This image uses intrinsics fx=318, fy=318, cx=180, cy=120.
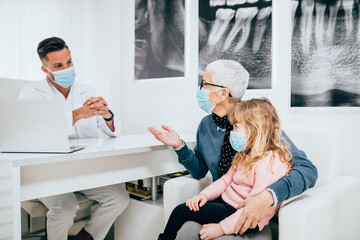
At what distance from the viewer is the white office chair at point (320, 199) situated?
39.9 inches

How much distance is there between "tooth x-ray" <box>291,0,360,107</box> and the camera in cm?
157

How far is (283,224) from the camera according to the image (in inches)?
40.2

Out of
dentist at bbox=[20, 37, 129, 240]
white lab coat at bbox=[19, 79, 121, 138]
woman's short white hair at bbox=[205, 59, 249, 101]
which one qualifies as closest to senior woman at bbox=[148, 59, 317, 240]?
woman's short white hair at bbox=[205, 59, 249, 101]

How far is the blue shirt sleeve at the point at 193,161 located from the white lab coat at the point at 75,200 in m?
0.53

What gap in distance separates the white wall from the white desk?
724 mm

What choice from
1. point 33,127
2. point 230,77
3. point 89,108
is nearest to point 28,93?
point 89,108

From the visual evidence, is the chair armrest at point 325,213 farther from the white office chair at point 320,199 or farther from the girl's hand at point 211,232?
the girl's hand at point 211,232

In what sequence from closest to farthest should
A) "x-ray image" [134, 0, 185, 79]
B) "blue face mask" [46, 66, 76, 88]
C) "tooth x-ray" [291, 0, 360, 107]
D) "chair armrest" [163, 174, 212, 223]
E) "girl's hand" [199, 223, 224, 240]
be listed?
"girl's hand" [199, 223, 224, 240] < "chair armrest" [163, 174, 212, 223] < "tooth x-ray" [291, 0, 360, 107] < "blue face mask" [46, 66, 76, 88] < "x-ray image" [134, 0, 185, 79]

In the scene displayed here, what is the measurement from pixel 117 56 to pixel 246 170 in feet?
6.08

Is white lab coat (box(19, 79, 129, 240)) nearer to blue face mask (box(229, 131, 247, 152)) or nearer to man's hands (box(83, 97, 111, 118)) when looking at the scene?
man's hands (box(83, 97, 111, 118))

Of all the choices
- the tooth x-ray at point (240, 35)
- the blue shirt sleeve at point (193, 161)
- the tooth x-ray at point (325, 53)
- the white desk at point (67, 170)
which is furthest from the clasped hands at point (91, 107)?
the tooth x-ray at point (325, 53)

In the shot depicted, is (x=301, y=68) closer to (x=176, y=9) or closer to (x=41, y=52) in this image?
(x=176, y=9)

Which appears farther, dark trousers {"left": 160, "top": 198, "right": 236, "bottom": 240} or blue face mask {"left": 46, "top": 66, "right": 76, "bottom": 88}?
blue face mask {"left": 46, "top": 66, "right": 76, "bottom": 88}

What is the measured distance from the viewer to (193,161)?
1.46 metres
